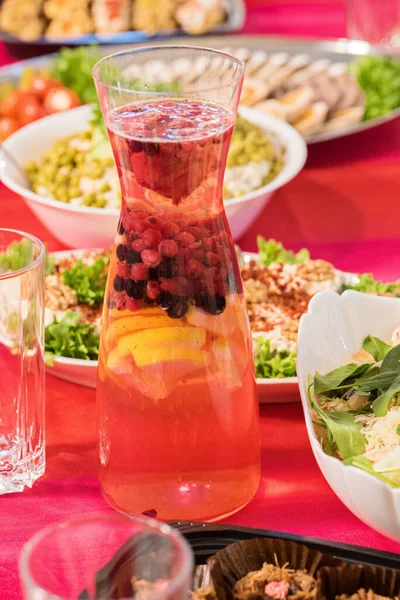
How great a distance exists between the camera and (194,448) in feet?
3.03

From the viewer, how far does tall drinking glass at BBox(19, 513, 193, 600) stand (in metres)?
0.57

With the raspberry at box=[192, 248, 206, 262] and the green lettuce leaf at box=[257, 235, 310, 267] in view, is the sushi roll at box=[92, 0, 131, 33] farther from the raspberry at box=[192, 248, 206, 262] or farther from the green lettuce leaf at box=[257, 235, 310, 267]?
the raspberry at box=[192, 248, 206, 262]

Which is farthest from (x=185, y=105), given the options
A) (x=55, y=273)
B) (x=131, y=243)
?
(x=55, y=273)

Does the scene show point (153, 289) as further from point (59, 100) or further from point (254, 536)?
point (59, 100)

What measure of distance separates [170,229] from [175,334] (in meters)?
0.10

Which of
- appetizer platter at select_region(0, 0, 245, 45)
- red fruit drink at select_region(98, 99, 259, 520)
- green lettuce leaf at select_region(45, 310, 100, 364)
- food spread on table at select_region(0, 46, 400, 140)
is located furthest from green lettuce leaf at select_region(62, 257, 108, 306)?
appetizer platter at select_region(0, 0, 245, 45)

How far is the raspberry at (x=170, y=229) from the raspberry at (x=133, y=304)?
0.24 ft

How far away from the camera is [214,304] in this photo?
900mm

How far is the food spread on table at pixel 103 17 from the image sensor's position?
9.11 feet

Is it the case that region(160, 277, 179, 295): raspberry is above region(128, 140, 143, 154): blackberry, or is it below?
below

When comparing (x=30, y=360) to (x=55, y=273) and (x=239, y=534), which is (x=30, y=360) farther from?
(x=55, y=273)

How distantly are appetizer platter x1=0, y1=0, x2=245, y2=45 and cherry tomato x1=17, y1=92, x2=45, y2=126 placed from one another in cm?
60

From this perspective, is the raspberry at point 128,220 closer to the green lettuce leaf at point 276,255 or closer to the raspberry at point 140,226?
the raspberry at point 140,226

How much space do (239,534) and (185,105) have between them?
0.41 m
